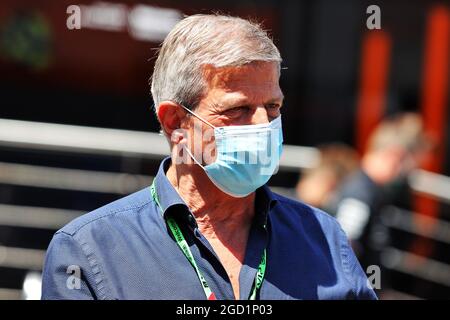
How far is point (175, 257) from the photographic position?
97.2 inches

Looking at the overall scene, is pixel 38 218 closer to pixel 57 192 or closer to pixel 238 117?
pixel 57 192

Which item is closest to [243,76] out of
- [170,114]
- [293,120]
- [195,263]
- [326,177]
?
[170,114]

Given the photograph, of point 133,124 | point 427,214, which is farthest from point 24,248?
point 427,214

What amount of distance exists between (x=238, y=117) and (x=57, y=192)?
4526 millimetres

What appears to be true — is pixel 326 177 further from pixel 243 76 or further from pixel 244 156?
pixel 243 76

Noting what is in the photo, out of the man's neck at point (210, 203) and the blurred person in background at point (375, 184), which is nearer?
the man's neck at point (210, 203)

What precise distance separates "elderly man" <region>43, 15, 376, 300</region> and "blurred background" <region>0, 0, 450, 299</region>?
3.44 m

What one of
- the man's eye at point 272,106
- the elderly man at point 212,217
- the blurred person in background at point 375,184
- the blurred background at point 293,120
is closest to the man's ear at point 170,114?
the elderly man at point 212,217

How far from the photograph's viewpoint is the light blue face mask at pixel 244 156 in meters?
2.60

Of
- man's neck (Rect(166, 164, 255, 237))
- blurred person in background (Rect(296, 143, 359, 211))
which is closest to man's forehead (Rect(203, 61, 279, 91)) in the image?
man's neck (Rect(166, 164, 255, 237))

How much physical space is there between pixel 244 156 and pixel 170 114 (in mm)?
233

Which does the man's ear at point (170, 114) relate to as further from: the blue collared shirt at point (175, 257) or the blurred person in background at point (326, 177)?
the blurred person in background at point (326, 177)

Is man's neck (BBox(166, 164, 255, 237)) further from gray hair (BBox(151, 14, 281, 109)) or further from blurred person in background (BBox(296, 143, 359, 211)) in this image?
blurred person in background (BBox(296, 143, 359, 211))
